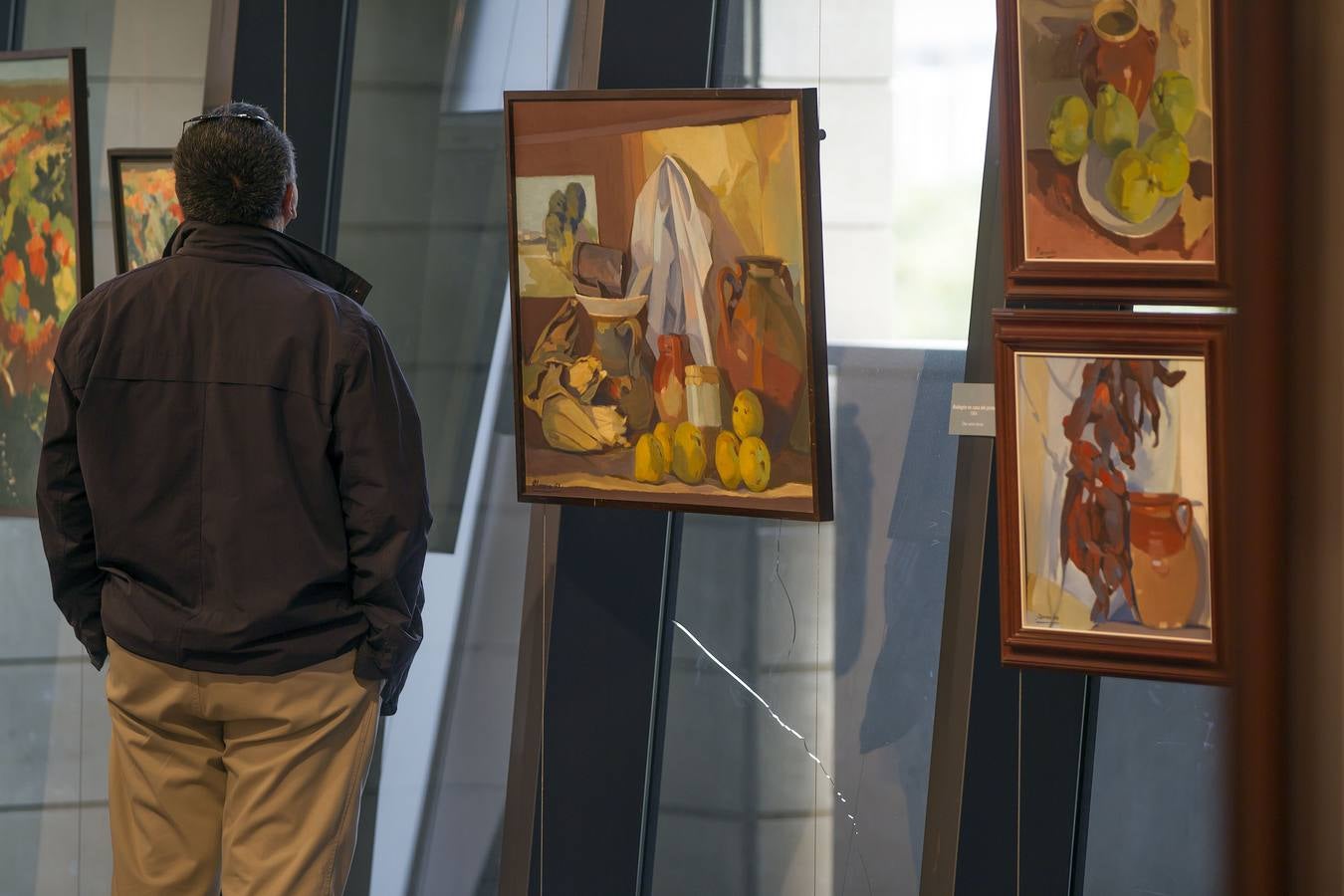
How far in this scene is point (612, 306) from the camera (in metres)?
2.59

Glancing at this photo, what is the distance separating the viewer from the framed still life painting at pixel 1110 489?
2.15 m

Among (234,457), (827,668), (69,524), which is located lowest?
(827,668)

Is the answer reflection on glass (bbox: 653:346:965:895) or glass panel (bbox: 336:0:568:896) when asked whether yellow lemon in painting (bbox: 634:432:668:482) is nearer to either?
reflection on glass (bbox: 653:346:965:895)

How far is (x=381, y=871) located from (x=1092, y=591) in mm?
2085

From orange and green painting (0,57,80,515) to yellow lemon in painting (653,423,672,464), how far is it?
55.9 inches

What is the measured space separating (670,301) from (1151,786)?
4.79 ft

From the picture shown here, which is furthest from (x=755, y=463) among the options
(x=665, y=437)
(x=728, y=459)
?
(x=665, y=437)

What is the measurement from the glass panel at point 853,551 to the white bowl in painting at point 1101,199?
0.79 meters

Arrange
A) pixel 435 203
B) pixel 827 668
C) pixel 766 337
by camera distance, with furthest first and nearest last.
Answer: pixel 435 203
pixel 827 668
pixel 766 337

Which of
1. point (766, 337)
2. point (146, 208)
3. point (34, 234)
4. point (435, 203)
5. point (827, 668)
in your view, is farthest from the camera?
point (435, 203)

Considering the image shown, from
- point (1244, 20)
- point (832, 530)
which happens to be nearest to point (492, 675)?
point (832, 530)

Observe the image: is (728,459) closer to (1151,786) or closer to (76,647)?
(1151,786)

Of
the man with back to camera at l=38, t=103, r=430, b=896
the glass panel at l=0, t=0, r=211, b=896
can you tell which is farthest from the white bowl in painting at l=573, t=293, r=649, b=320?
the glass panel at l=0, t=0, r=211, b=896

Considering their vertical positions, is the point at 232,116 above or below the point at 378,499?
above
